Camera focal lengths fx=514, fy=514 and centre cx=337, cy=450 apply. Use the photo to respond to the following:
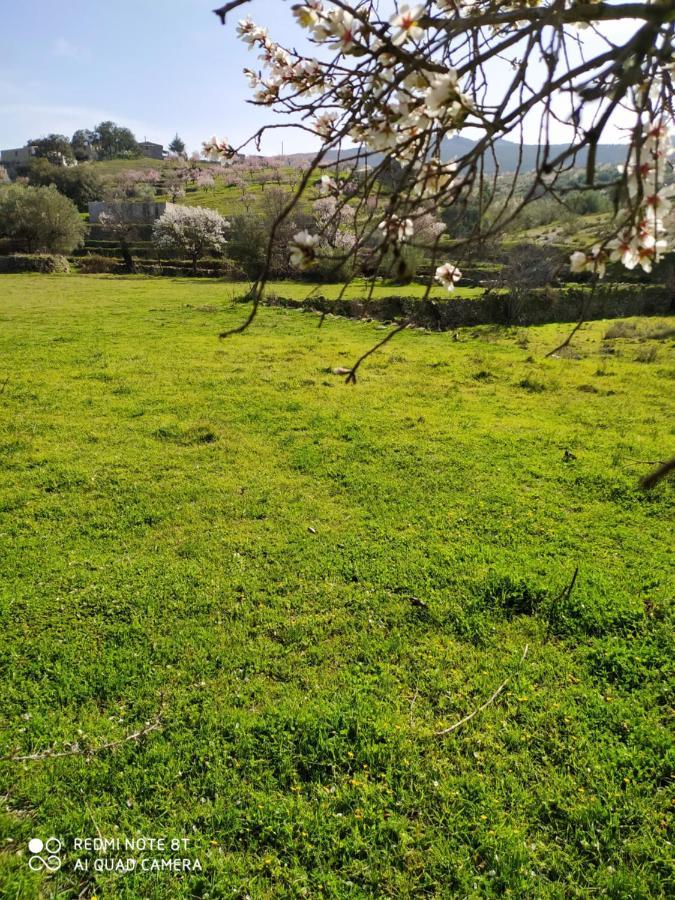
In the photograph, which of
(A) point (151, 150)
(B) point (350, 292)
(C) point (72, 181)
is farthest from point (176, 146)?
(B) point (350, 292)

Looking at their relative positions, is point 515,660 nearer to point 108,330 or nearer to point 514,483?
point 514,483

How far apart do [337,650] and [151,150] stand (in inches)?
5274

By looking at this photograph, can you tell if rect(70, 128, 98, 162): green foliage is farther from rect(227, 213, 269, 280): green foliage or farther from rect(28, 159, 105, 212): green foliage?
rect(227, 213, 269, 280): green foliage

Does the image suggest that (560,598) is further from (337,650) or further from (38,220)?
(38,220)

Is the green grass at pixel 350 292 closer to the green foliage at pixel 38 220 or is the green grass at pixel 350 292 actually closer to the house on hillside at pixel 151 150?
the green foliage at pixel 38 220

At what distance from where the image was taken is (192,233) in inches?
1457

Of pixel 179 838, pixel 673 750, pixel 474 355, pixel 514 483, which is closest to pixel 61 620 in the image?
pixel 179 838

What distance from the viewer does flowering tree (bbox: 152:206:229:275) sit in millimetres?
36969

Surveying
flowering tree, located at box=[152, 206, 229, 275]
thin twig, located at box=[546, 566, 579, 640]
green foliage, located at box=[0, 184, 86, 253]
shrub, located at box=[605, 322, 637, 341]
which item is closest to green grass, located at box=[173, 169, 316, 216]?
flowering tree, located at box=[152, 206, 229, 275]

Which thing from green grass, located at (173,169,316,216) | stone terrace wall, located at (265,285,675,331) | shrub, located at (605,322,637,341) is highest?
green grass, located at (173,169,316,216)

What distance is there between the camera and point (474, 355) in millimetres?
13031

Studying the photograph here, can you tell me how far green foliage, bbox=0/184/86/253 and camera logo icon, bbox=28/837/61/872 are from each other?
44379 mm

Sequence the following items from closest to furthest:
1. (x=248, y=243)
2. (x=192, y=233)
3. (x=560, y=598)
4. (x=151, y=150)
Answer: (x=560, y=598), (x=248, y=243), (x=192, y=233), (x=151, y=150)

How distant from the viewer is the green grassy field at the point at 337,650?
252cm
